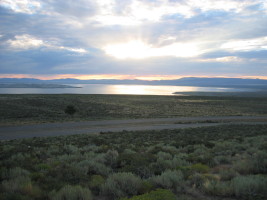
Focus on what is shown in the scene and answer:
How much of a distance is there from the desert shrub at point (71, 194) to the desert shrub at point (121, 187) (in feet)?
1.63

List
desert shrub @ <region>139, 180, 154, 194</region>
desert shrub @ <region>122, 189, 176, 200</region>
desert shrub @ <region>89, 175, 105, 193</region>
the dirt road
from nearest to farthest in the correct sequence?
desert shrub @ <region>122, 189, 176, 200</region>, desert shrub @ <region>139, 180, 154, 194</region>, desert shrub @ <region>89, 175, 105, 193</region>, the dirt road

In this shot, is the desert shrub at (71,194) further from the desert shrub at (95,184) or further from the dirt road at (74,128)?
the dirt road at (74,128)

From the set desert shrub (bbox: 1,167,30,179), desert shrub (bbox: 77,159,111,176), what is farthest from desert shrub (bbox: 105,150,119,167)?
desert shrub (bbox: 1,167,30,179)

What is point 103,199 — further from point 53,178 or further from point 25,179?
point 25,179

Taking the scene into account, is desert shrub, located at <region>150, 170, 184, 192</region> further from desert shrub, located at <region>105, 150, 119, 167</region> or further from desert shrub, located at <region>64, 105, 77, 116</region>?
desert shrub, located at <region>64, 105, 77, 116</region>

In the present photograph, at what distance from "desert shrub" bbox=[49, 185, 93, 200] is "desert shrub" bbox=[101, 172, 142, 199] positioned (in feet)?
1.63

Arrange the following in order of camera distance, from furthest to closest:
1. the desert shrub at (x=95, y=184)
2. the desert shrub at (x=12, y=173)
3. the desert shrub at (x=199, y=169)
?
the desert shrub at (x=199, y=169), the desert shrub at (x=12, y=173), the desert shrub at (x=95, y=184)

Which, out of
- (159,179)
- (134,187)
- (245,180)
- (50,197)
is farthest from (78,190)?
(245,180)

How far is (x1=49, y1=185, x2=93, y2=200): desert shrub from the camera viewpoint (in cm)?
385

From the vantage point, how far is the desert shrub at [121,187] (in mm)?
4270

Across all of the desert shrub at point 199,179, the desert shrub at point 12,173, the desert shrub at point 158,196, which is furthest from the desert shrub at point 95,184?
the desert shrub at point 199,179

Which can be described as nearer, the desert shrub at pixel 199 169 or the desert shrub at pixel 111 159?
the desert shrub at pixel 199 169

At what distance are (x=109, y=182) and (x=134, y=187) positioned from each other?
0.59m

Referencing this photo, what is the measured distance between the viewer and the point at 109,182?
4.53m
